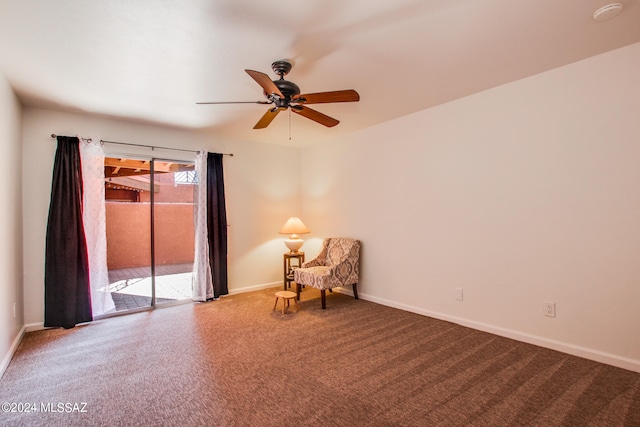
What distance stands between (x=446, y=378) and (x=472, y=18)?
2544mm

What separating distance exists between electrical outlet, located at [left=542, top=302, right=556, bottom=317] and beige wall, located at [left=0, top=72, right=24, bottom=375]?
4671 mm

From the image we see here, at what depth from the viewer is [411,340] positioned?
120 inches

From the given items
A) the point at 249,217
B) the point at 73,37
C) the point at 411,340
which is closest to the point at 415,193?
the point at 411,340

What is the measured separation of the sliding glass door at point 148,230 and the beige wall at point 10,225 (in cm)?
114

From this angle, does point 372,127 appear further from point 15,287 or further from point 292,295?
point 15,287

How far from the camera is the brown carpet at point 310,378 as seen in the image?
193 cm

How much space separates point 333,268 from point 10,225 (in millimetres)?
3464

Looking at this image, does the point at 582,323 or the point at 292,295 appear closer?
the point at 582,323

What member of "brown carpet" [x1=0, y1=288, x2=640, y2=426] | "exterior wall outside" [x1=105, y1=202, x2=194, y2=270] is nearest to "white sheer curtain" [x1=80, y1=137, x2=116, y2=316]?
"brown carpet" [x1=0, y1=288, x2=640, y2=426]

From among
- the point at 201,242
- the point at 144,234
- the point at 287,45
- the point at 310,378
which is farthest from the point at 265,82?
the point at 144,234

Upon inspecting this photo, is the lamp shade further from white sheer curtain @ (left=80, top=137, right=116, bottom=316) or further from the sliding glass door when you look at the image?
white sheer curtain @ (left=80, top=137, right=116, bottom=316)

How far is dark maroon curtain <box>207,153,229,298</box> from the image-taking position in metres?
4.71

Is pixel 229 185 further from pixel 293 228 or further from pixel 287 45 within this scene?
pixel 287 45

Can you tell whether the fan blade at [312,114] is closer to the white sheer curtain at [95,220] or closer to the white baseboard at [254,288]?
the white sheer curtain at [95,220]
